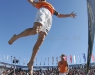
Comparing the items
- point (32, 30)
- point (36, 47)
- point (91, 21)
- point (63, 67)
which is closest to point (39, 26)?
point (32, 30)

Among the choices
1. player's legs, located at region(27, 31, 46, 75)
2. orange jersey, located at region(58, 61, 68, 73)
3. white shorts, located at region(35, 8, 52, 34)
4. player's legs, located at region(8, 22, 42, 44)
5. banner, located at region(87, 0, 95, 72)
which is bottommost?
orange jersey, located at region(58, 61, 68, 73)

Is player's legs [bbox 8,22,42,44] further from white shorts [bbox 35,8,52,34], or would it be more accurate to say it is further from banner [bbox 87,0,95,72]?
banner [bbox 87,0,95,72]

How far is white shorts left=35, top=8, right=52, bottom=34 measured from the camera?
3309 millimetres

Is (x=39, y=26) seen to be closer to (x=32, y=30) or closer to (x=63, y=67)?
(x=32, y=30)

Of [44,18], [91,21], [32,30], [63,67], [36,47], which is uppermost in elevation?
[91,21]

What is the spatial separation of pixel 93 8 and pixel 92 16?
1.41ft

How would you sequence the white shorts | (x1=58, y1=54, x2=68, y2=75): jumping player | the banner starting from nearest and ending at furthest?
the white shorts, (x1=58, y1=54, x2=68, y2=75): jumping player, the banner

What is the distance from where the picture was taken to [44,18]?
11.2 feet

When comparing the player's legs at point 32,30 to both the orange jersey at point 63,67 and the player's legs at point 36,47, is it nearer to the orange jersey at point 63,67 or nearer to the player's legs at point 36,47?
the player's legs at point 36,47

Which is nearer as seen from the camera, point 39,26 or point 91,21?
point 39,26

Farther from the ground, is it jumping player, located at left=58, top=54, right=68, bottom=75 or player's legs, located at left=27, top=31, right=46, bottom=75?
player's legs, located at left=27, top=31, right=46, bottom=75

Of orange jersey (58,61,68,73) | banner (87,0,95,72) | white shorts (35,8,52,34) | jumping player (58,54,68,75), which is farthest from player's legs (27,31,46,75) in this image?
banner (87,0,95,72)

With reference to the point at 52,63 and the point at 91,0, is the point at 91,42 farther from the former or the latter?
the point at 52,63

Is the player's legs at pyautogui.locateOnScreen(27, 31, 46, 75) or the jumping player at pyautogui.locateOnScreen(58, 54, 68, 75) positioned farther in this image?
the jumping player at pyautogui.locateOnScreen(58, 54, 68, 75)
